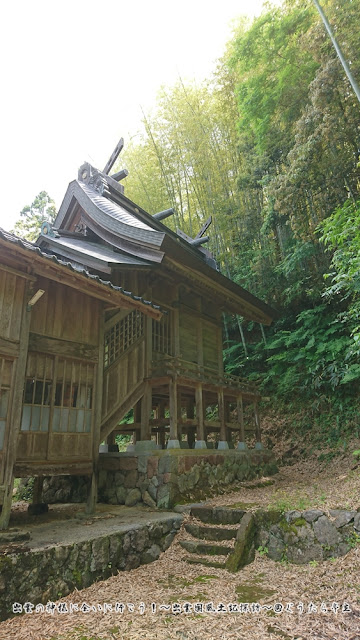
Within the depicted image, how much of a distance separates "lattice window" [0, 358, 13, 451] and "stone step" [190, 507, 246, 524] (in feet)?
11.7

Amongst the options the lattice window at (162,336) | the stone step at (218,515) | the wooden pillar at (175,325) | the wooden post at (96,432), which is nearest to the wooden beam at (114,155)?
the wooden pillar at (175,325)

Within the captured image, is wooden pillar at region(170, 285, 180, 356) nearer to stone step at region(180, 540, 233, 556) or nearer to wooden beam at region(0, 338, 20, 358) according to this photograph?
stone step at region(180, 540, 233, 556)

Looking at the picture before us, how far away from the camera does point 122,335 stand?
360 inches

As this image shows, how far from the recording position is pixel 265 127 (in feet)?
45.0

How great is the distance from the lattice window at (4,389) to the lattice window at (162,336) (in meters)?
4.26

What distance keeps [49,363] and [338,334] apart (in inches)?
377

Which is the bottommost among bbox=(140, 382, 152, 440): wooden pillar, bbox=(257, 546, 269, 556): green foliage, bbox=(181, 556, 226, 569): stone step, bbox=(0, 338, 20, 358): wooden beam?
bbox=(181, 556, 226, 569): stone step

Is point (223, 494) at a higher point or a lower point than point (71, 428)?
lower

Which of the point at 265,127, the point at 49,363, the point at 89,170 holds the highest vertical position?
the point at 265,127

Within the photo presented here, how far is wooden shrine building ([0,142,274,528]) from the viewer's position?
5.64 metres

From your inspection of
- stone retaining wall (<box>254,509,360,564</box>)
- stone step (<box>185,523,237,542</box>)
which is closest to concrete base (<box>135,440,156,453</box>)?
stone step (<box>185,523,237,542</box>)

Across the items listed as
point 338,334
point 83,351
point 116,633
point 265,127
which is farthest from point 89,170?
point 116,633

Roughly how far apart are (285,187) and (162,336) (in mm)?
6402

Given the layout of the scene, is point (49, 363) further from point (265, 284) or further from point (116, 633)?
point (265, 284)
